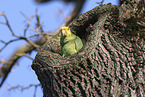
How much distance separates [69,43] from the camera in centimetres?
381

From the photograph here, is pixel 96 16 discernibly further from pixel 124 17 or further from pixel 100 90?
pixel 100 90

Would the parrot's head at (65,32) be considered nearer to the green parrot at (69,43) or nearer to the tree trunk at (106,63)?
the green parrot at (69,43)

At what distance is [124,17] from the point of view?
2859 millimetres

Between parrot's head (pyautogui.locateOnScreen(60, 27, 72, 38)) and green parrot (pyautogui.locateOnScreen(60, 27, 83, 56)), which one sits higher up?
parrot's head (pyautogui.locateOnScreen(60, 27, 72, 38))

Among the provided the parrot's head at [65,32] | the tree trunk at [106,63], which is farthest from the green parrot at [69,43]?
the tree trunk at [106,63]

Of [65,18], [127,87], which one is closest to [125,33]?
[127,87]

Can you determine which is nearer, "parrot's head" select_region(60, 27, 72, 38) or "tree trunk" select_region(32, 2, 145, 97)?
"tree trunk" select_region(32, 2, 145, 97)

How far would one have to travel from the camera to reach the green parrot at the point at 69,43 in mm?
3674

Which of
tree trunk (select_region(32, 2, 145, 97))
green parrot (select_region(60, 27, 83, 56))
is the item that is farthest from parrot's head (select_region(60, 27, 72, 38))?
tree trunk (select_region(32, 2, 145, 97))

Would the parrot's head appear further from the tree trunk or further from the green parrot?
the tree trunk

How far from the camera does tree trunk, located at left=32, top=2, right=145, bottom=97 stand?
252 cm

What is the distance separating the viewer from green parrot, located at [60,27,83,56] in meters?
3.67

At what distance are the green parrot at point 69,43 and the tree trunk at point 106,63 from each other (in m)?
0.69

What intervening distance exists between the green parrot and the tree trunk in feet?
2.26
